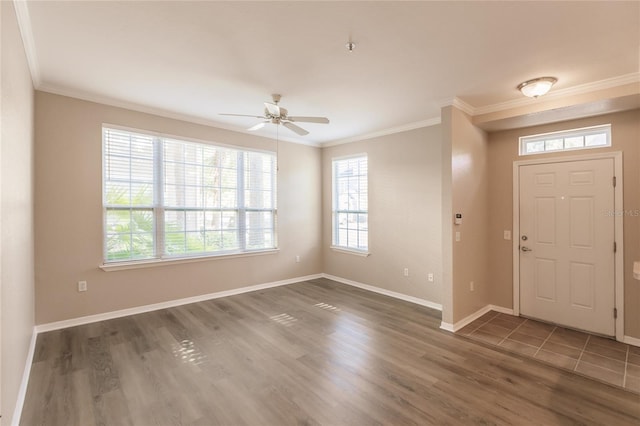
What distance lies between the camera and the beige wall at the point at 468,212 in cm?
359

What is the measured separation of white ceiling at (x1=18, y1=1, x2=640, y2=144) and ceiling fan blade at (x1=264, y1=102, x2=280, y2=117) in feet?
0.86

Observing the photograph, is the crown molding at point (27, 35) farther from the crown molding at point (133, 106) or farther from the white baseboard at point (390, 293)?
the white baseboard at point (390, 293)

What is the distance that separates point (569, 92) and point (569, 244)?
5.90ft

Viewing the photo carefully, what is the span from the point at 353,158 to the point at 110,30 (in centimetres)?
407

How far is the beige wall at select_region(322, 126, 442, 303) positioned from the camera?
4395 millimetres

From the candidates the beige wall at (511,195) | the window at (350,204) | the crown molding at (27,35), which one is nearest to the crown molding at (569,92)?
the beige wall at (511,195)

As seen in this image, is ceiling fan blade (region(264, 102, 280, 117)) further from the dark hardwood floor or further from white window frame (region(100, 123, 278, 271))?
the dark hardwood floor

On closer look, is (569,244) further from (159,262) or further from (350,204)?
(159,262)

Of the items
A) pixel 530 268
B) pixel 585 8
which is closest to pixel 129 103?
pixel 585 8

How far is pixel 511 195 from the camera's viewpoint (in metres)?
4.06

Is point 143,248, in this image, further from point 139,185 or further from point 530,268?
point 530,268

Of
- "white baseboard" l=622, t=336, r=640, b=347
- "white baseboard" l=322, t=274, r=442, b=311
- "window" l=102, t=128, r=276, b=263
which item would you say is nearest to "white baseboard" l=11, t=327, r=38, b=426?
"window" l=102, t=128, r=276, b=263

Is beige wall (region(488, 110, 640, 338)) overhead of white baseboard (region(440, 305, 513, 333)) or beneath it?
overhead

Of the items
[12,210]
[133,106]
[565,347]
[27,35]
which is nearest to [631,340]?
[565,347]
